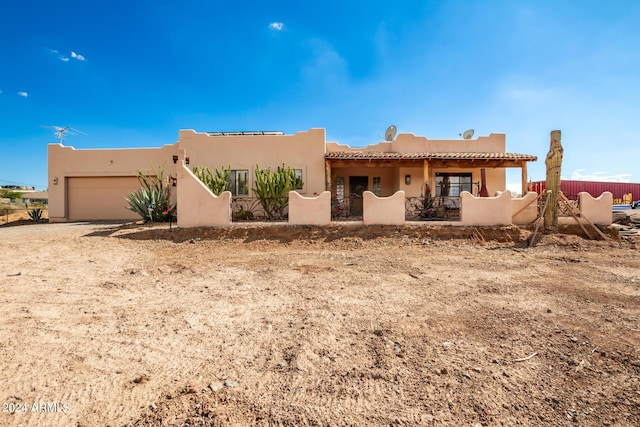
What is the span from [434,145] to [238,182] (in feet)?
34.7

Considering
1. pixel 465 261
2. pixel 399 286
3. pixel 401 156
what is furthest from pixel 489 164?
pixel 399 286

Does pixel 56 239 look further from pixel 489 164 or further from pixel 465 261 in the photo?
pixel 489 164

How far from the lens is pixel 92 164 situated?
55.9 feet

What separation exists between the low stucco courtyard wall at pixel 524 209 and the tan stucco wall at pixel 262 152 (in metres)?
8.08

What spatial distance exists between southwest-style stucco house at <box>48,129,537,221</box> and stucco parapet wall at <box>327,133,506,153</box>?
0.05 metres

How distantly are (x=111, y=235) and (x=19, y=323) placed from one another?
793 cm

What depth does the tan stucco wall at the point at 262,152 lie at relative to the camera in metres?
15.6

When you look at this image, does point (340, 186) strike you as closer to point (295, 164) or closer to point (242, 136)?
point (295, 164)

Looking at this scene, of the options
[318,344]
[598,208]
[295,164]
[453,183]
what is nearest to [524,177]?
[453,183]

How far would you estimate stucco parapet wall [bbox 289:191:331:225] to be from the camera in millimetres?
11039

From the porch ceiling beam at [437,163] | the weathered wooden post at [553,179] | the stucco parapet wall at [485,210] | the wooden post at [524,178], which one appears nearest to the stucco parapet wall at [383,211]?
the stucco parapet wall at [485,210]

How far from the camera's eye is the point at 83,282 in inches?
220

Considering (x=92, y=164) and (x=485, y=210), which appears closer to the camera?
(x=485, y=210)

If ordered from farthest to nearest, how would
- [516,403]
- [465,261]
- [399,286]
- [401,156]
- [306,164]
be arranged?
1. [306,164]
2. [401,156]
3. [465,261]
4. [399,286]
5. [516,403]
